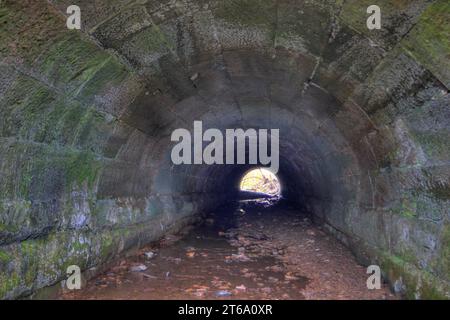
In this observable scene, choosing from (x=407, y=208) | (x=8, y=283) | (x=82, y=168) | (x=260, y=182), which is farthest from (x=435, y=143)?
(x=260, y=182)

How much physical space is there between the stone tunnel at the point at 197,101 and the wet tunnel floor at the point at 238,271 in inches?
16.3

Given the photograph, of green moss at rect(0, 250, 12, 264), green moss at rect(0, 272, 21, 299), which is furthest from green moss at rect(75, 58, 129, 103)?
green moss at rect(0, 272, 21, 299)

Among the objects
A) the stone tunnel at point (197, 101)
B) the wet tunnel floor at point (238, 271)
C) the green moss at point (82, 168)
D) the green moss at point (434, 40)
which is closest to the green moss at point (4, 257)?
the stone tunnel at point (197, 101)

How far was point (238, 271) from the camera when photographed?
5832mm

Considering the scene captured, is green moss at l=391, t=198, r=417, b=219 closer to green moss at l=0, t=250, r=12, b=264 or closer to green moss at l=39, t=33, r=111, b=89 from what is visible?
green moss at l=39, t=33, r=111, b=89

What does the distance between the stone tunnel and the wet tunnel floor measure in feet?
1.36

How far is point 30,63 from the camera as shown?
309 centimetres

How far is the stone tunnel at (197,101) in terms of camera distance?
3148 mm

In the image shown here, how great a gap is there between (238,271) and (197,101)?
297 cm

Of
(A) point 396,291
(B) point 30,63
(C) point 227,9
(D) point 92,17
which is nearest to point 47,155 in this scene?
(B) point 30,63

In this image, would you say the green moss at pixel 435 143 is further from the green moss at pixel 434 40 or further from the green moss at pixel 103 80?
the green moss at pixel 103 80

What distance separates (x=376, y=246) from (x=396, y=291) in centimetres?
96

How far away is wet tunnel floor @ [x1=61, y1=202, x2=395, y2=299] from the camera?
4.57 m

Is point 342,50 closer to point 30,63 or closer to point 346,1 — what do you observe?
point 346,1
